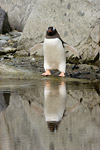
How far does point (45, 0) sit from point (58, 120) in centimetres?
842

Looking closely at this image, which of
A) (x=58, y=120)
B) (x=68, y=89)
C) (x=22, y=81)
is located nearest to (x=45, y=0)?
(x=22, y=81)

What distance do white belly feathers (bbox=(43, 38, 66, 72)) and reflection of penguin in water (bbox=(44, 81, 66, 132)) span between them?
118cm

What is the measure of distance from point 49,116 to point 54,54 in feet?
15.4

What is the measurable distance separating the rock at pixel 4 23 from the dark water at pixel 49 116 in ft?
27.2

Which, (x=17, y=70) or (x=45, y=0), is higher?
(x=45, y=0)

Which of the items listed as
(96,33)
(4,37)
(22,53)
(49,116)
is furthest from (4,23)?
(49,116)

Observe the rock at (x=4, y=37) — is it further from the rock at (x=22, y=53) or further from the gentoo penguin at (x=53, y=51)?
the gentoo penguin at (x=53, y=51)

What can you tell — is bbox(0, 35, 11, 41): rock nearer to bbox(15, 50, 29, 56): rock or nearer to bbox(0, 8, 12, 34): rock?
bbox(0, 8, 12, 34): rock

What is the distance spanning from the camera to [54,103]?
21.4ft

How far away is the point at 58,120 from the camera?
5234mm

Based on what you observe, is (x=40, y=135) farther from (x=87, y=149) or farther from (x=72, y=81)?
(x=72, y=81)

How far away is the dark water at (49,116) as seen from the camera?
13.6ft

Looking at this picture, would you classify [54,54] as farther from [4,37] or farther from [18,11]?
[18,11]

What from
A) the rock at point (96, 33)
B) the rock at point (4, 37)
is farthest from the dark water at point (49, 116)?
the rock at point (4, 37)
